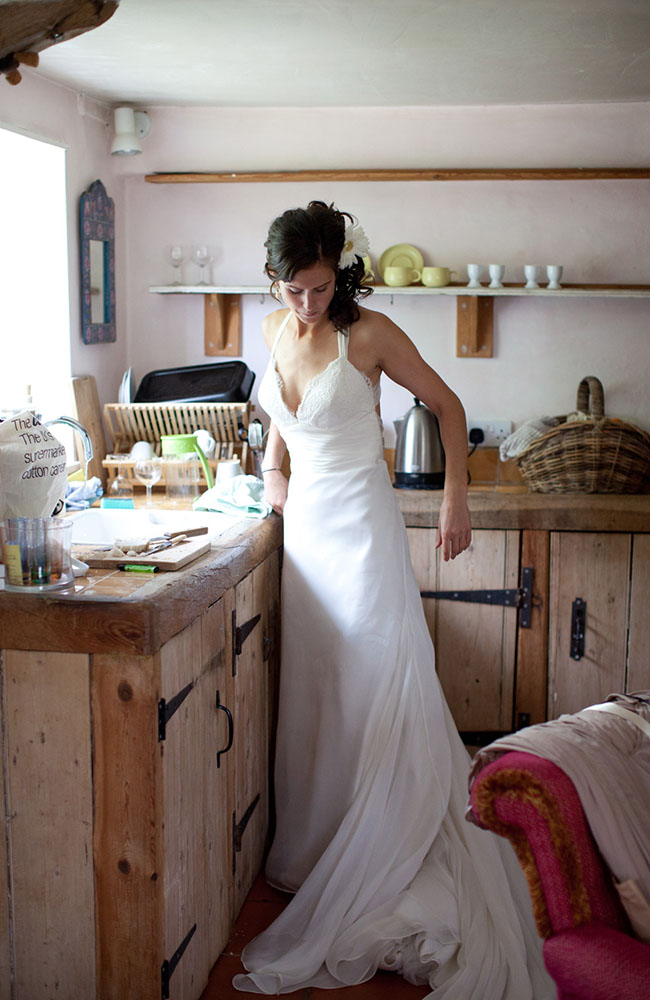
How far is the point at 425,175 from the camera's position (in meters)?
3.57

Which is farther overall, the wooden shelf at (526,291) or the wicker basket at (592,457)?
the wooden shelf at (526,291)

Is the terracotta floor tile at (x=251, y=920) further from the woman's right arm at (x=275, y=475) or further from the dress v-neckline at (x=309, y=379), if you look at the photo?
the dress v-neckline at (x=309, y=379)

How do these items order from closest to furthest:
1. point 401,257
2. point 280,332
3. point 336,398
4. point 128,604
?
point 128,604
point 336,398
point 280,332
point 401,257

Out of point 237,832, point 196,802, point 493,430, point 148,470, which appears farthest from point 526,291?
point 196,802

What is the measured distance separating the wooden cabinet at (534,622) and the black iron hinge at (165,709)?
4.66 ft

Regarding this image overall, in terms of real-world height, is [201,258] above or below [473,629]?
above

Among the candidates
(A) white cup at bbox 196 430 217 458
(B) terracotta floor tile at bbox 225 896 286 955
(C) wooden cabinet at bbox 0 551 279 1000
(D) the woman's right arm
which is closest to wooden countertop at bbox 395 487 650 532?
(D) the woman's right arm

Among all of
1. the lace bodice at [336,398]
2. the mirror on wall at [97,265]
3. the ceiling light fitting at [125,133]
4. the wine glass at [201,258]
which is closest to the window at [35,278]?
the mirror on wall at [97,265]

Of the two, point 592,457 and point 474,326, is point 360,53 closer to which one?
point 474,326

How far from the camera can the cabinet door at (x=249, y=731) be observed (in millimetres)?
2359

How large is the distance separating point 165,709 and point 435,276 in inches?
84.9

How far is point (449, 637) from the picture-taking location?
3205mm

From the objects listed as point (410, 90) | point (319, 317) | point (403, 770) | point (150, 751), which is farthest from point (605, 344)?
point (150, 751)

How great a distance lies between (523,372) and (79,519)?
1802 millimetres
